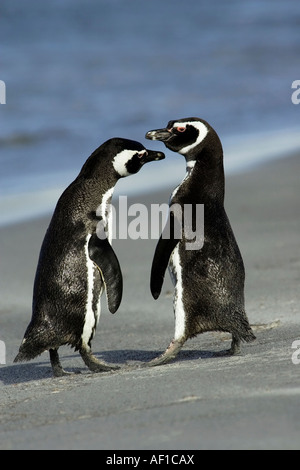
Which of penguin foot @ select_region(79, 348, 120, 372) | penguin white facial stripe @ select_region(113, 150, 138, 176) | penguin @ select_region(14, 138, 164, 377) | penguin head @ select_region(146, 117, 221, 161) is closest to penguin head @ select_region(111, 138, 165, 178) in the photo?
penguin white facial stripe @ select_region(113, 150, 138, 176)

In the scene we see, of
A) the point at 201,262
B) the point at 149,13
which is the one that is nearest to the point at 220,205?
the point at 201,262

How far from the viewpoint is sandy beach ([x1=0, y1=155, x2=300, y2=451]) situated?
135 inches

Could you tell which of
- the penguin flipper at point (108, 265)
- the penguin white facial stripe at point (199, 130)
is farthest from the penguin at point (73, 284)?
the penguin white facial stripe at point (199, 130)

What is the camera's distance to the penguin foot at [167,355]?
5023 millimetres

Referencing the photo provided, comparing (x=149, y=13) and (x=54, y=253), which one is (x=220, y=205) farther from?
(x=149, y=13)

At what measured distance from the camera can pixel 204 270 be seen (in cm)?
515

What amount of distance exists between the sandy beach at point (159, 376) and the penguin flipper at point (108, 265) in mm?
375

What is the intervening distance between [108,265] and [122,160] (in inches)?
25.2

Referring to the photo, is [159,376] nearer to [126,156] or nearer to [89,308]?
[89,308]

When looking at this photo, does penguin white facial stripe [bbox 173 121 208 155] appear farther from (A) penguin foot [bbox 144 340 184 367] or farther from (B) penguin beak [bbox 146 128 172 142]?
(A) penguin foot [bbox 144 340 184 367]

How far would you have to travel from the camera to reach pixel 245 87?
1698 cm

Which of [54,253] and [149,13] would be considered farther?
[149,13]

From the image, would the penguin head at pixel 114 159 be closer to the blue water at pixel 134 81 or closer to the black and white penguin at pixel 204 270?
the black and white penguin at pixel 204 270

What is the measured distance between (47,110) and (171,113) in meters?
2.25
